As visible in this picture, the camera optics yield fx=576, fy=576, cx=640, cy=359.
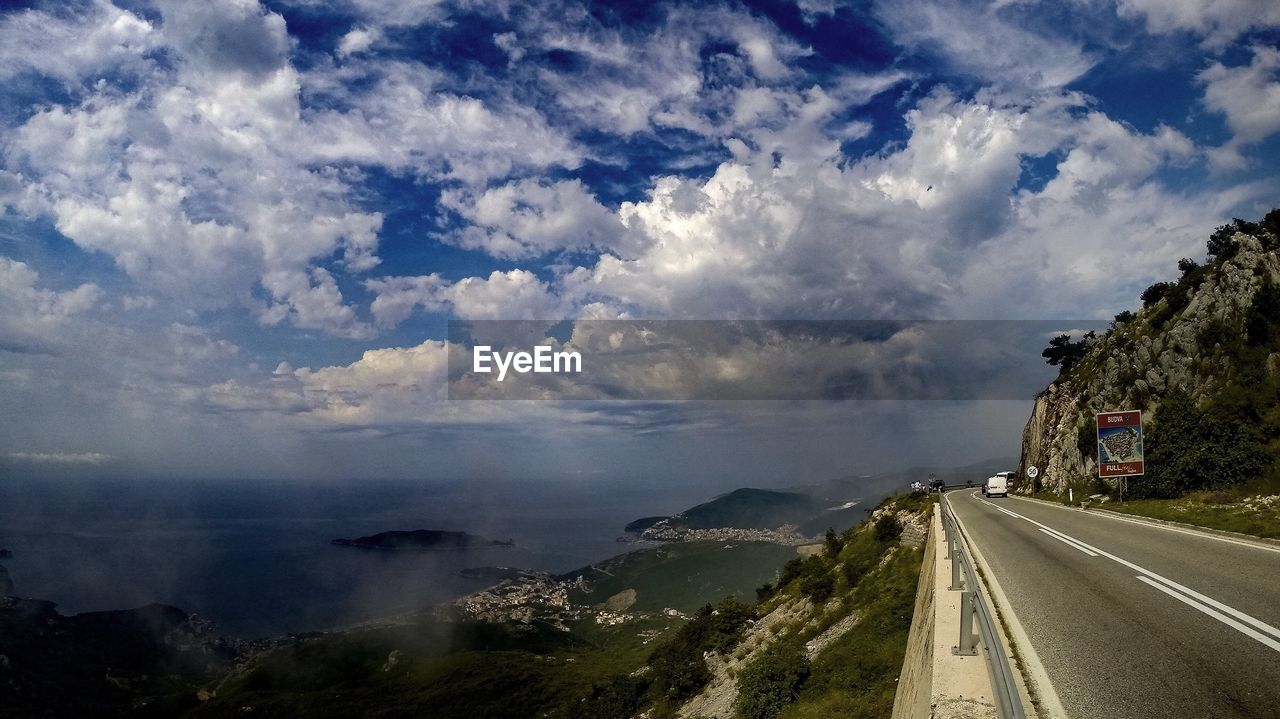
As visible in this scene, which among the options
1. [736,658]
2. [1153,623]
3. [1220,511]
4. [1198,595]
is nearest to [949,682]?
[1153,623]

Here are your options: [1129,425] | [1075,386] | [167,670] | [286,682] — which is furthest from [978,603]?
[167,670]

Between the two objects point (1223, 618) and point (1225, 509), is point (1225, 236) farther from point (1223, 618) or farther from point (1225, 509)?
point (1223, 618)

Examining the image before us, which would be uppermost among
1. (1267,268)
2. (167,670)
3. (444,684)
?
(1267,268)

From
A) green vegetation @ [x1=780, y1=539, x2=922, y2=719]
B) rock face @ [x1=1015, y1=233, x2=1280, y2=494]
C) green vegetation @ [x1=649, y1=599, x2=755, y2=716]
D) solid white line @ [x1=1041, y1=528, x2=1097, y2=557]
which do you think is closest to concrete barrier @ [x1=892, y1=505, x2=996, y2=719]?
green vegetation @ [x1=780, y1=539, x2=922, y2=719]

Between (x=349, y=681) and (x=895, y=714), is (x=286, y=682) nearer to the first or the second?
(x=349, y=681)

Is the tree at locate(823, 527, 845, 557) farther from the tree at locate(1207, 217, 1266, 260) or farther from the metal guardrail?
the tree at locate(1207, 217, 1266, 260)
